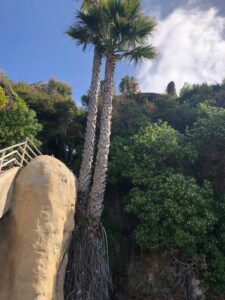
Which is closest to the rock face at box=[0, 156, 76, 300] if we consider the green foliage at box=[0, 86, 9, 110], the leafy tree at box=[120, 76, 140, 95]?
the green foliage at box=[0, 86, 9, 110]

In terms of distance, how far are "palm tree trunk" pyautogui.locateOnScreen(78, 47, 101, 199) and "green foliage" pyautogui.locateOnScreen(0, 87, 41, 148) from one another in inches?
145

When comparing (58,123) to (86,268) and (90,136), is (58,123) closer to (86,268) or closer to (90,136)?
(90,136)

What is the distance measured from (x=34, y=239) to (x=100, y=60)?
30.7 feet

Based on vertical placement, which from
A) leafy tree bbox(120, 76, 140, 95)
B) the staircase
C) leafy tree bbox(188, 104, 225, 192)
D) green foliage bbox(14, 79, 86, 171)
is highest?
leafy tree bbox(120, 76, 140, 95)

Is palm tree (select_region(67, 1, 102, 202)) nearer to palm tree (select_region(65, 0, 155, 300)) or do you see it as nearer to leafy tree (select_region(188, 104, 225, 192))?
palm tree (select_region(65, 0, 155, 300))

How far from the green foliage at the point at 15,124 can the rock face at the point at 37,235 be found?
15.5 ft

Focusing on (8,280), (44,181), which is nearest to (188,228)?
(44,181)

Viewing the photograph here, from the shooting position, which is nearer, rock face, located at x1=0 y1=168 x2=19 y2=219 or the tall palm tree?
rock face, located at x1=0 y1=168 x2=19 y2=219

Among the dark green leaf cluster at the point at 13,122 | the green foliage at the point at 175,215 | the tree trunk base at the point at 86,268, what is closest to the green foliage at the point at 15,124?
the dark green leaf cluster at the point at 13,122

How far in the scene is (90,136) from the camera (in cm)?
1608

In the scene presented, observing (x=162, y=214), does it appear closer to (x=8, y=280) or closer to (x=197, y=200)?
(x=197, y=200)

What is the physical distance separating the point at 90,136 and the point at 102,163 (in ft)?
4.55

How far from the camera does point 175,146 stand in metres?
18.1

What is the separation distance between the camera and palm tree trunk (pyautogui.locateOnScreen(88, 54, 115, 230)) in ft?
49.2
